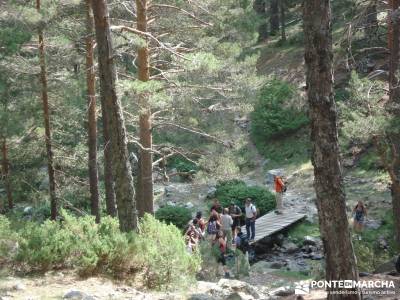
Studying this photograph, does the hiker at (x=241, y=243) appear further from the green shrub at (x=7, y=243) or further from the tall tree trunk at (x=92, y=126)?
the green shrub at (x=7, y=243)

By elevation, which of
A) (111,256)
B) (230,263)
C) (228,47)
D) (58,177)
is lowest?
(230,263)

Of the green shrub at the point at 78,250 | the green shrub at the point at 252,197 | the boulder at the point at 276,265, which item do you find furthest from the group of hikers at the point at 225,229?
the green shrub at the point at 78,250

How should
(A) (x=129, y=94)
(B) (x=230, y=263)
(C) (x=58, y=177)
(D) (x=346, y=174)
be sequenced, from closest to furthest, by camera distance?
1. (A) (x=129, y=94)
2. (B) (x=230, y=263)
3. (C) (x=58, y=177)
4. (D) (x=346, y=174)

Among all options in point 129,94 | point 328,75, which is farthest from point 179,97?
point 328,75

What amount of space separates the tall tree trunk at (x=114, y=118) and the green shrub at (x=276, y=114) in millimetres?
17780

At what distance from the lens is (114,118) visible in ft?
28.1

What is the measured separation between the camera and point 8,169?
19484 mm

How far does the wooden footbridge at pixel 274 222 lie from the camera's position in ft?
55.4

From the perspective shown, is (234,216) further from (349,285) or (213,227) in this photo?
(349,285)

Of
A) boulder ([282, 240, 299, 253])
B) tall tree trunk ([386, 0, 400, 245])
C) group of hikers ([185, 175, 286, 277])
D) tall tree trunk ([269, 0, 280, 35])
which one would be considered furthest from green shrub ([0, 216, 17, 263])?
tall tree trunk ([269, 0, 280, 35])

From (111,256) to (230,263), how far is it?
23.9 ft

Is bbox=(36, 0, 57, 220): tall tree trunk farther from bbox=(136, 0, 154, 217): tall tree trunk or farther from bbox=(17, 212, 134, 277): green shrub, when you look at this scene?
bbox=(17, 212, 134, 277): green shrub

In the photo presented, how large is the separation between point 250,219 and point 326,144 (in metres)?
10.5

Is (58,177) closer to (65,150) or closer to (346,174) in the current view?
(65,150)
